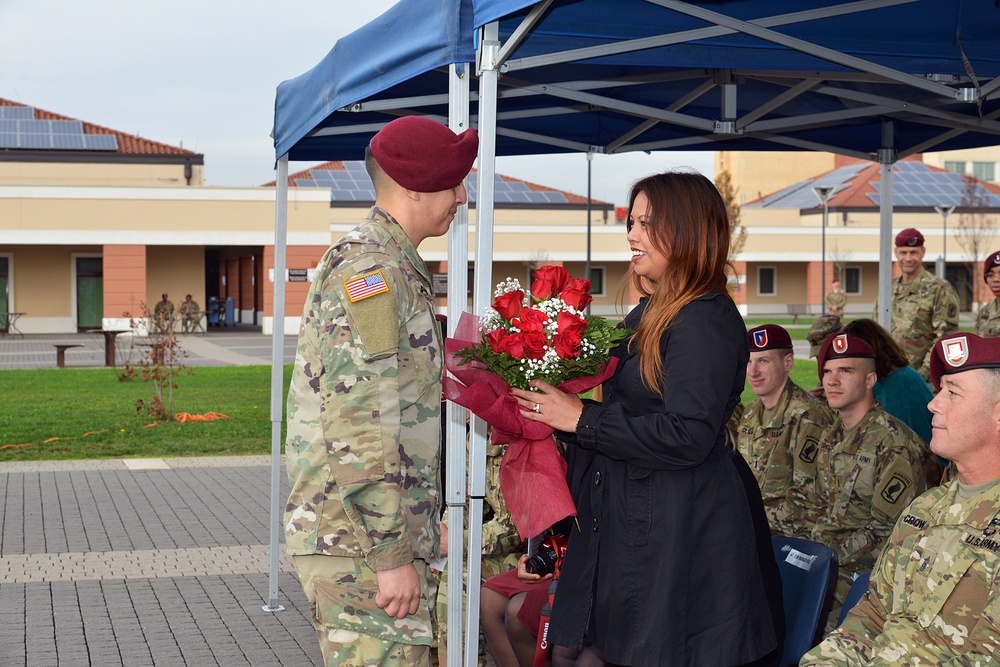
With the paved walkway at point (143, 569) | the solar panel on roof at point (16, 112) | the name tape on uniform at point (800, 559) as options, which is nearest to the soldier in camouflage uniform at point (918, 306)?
the paved walkway at point (143, 569)

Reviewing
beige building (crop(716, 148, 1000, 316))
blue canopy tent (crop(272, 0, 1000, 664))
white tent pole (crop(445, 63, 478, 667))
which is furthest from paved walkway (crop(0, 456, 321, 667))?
beige building (crop(716, 148, 1000, 316))

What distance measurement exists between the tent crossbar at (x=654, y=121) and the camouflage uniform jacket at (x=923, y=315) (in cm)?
320

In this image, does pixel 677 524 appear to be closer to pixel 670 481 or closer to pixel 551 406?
pixel 670 481

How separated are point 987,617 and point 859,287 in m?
59.4

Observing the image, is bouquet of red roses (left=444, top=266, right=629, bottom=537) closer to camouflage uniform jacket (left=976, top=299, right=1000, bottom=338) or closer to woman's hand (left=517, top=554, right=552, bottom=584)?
woman's hand (left=517, top=554, right=552, bottom=584)

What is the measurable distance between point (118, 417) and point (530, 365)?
14599 mm

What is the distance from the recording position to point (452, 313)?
3.74 meters

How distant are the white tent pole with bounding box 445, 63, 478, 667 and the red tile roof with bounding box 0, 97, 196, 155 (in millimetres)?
42356

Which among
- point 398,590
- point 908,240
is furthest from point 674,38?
point 908,240

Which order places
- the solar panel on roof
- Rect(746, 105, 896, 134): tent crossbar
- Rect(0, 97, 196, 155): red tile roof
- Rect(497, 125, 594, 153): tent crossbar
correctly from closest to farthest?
1. Rect(746, 105, 896, 134): tent crossbar
2. Rect(497, 125, 594, 153): tent crossbar
3. Rect(0, 97, 196, 155): red tile roof
4. the solar panel on roof

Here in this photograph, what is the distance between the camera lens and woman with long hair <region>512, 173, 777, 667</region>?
8.90 ft

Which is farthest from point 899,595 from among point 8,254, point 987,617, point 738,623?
point 8,254

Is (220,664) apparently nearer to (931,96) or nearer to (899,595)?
(899,595)

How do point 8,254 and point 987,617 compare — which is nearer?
point 987,617
